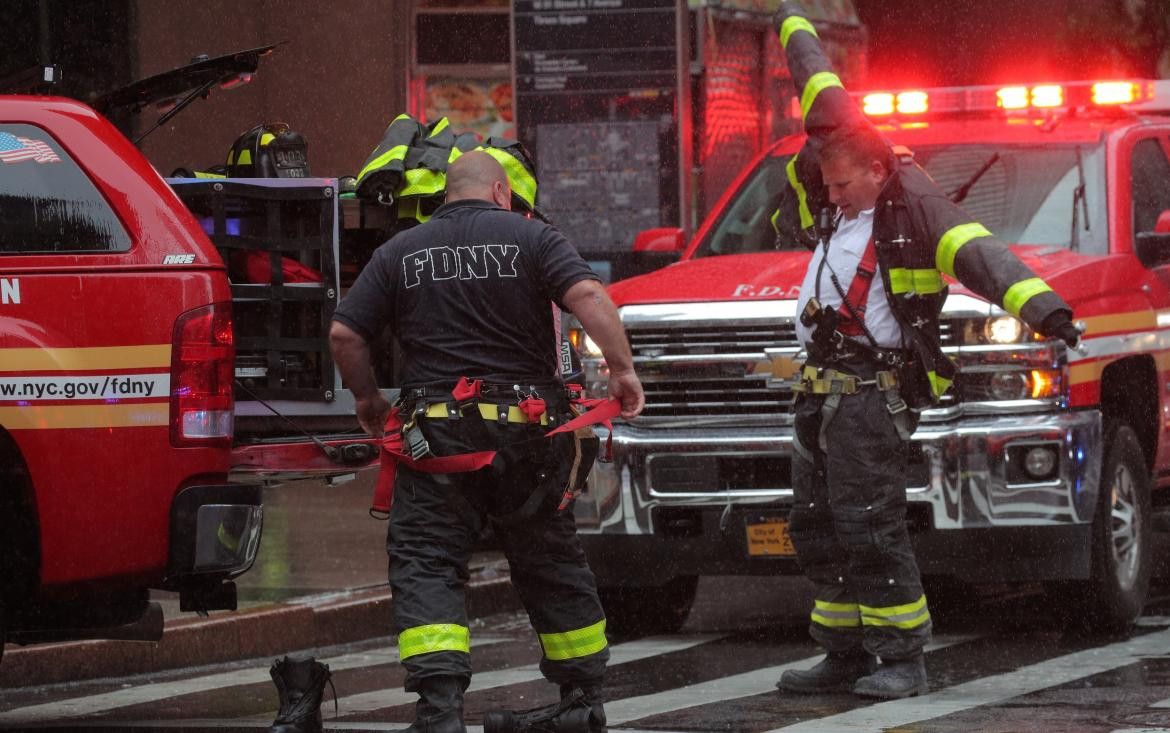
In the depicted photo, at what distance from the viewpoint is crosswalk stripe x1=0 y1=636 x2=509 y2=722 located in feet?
25.3

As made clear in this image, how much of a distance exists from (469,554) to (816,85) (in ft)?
8.61

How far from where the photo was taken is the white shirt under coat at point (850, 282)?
24.8ft

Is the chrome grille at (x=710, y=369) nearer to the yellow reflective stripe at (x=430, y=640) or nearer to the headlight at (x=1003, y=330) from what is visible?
the headlight at (x=1003, y=330)

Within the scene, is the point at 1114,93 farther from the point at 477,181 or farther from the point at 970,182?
the point at 477,181

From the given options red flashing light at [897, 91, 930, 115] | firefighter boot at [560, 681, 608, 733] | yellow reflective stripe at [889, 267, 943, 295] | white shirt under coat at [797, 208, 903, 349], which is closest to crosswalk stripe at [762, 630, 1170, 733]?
firefighter boot at [560, 681, 608, 733]

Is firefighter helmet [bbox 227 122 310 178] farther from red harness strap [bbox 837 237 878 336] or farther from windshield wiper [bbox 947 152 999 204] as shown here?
windshield wiper [bbox 947 152 999 204]

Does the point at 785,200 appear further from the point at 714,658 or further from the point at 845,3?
the point at 845,3

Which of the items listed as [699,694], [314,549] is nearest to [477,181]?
[699,694]

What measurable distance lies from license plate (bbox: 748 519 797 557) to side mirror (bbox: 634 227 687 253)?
1.71 m

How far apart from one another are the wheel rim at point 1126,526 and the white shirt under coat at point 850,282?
6.07 feet

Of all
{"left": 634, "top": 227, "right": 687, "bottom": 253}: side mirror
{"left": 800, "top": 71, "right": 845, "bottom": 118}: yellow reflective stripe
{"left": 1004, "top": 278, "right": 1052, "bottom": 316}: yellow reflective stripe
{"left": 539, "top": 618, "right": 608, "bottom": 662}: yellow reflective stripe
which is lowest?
{"left": 539, "top": 618, "right": 608, "bottom": 662}: yellow reflective stripe

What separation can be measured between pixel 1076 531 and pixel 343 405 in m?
2.93

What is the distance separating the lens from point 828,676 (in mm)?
7688

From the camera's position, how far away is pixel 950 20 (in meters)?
21.9
